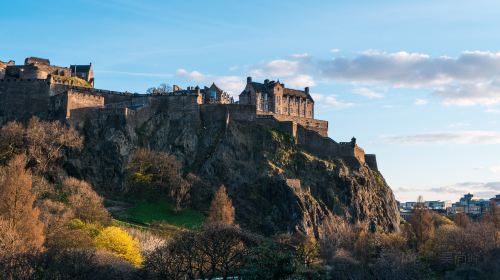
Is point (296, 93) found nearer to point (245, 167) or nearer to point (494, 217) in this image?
point (245, 167)

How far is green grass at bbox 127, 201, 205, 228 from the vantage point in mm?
91188

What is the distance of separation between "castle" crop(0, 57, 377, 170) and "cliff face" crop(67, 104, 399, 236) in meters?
1.04

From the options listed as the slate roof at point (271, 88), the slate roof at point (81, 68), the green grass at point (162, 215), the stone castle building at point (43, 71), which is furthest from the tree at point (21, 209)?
the slate roof at point (81, 68)

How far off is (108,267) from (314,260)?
34.2 m

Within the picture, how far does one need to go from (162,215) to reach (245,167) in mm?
18062

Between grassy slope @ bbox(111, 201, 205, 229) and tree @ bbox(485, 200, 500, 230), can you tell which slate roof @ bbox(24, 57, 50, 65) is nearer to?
grassy slope @ bbox(111, 201, 205, 229)

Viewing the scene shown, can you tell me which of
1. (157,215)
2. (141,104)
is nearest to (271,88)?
(141,104)

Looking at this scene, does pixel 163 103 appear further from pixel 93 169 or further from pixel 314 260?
pixel 314 260

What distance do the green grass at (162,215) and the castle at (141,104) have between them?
49.3 feet

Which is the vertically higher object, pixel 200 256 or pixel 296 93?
pixel 296 93

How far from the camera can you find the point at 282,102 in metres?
130

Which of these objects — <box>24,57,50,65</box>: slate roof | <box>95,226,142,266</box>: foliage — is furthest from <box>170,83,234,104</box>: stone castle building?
<box>95,226,142,266</box>: foliage

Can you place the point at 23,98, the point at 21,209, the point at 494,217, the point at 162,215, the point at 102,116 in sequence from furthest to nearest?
1. the point at 494,217
2. the point at 102,116
3. the point at 23,98
4. the point at 162,215
5. the point at 21,209

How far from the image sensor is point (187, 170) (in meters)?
106
